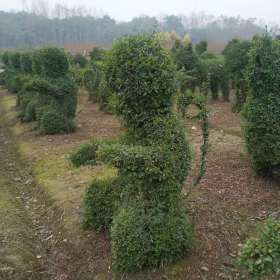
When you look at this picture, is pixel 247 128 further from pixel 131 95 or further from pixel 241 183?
pixel 131 95

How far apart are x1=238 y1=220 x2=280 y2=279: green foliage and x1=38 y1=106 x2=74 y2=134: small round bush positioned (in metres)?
10.6

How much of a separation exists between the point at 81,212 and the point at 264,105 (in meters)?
4.11

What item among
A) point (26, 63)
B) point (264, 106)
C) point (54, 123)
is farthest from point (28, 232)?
point (26, 63)

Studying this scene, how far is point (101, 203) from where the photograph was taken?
6605mm

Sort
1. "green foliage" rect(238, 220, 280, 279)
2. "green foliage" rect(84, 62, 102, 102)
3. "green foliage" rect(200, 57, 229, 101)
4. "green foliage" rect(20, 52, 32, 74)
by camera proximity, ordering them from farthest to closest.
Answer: "green foliage" rect(20, 52, 32, 74), "green foliage" rect(84, 62, 102, 102), "green foliage" rect(200, 57, 229, 101), "green foliage" rect(238, 220, 280, 279)

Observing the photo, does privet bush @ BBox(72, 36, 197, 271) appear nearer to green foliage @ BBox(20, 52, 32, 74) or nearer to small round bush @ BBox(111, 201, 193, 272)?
small round bush @ BBox(111, 201, 193, 272)

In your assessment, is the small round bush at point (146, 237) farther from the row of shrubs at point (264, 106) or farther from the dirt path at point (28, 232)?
the row of shrubs at point (264, 106)

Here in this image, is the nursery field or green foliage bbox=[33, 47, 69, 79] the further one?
green foliage bbox=[33, 47, 69, 79]

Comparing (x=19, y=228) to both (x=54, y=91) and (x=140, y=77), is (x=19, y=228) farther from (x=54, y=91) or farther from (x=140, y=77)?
(x=54, y=91)

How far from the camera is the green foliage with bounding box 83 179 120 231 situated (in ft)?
21.5

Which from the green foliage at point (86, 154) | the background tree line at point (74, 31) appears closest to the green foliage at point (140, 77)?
the green foliage at point (86, 154)

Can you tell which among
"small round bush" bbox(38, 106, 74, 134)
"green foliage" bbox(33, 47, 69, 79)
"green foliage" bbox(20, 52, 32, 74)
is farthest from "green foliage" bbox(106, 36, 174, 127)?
"green foliage" bbox(20, 52, 32, 74)

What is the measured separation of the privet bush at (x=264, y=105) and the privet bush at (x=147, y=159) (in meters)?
2.64

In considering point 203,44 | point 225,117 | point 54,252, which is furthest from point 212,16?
point 54,252
